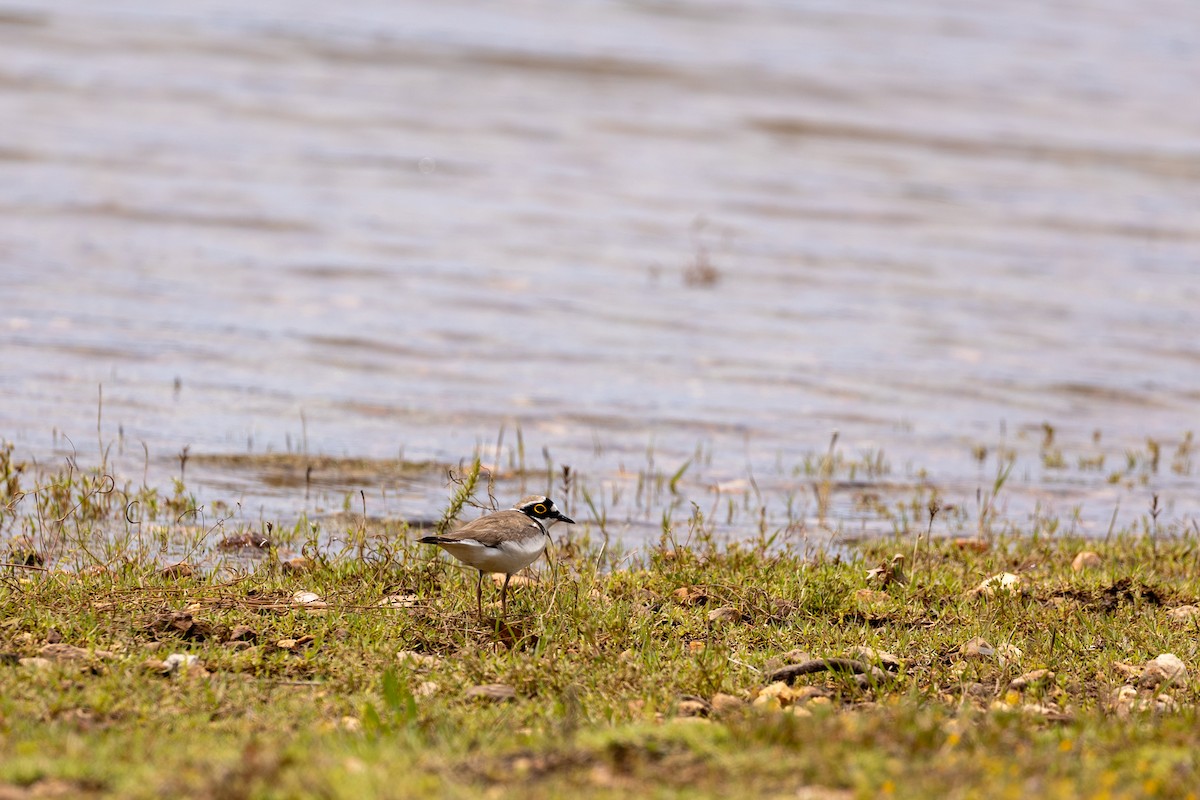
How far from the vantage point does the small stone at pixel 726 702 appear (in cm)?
598

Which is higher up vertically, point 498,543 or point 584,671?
point 498,543

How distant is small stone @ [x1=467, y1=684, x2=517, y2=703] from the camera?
6.11m

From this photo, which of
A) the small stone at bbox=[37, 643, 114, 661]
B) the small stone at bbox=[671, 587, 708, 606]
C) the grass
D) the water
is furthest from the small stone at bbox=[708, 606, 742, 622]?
the small stone at bbox=[37, 643, 114, 661]

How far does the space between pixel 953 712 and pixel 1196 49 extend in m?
37.1

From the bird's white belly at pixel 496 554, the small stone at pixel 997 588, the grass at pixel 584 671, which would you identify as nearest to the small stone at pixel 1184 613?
the grass at pixel 584 671

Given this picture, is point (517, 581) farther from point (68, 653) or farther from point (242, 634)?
point (68, 653)

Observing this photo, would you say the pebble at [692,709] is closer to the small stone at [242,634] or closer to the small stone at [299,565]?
the small stone at [242,634]

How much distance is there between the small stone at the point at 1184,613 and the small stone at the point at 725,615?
2.29 meters

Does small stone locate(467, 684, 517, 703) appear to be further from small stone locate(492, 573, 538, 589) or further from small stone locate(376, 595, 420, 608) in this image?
small stone locate(492, 573, 538, 589)

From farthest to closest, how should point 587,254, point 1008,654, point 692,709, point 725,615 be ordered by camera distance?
point 587,254 < point 725,615 < point 1008,654 < point 692,709

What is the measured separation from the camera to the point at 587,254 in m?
18.3

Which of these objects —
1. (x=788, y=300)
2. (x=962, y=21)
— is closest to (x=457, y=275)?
(x=788, y=300)

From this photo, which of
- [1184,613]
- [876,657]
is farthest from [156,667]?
[1184,613]

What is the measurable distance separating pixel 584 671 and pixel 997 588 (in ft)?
8.51
